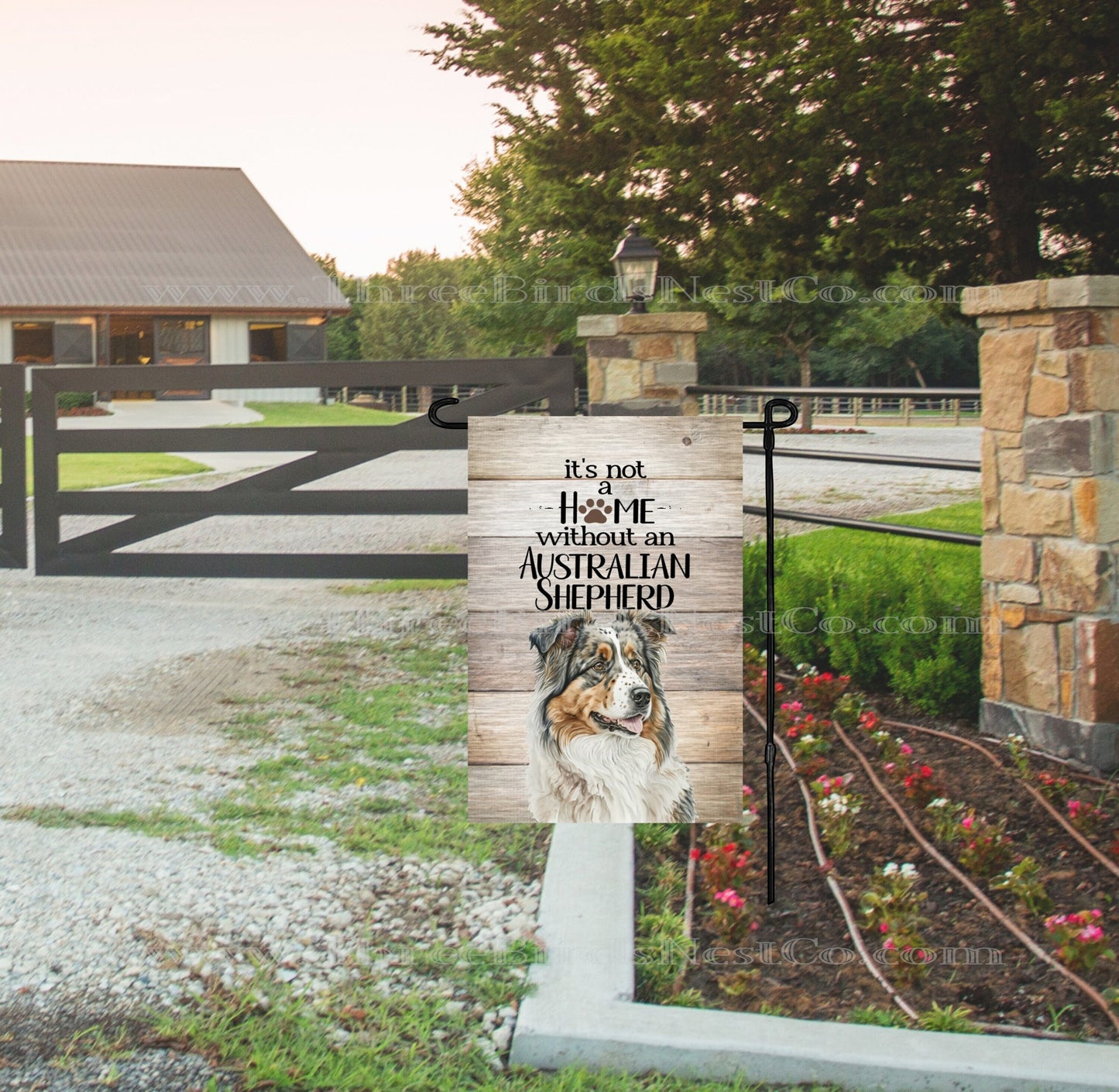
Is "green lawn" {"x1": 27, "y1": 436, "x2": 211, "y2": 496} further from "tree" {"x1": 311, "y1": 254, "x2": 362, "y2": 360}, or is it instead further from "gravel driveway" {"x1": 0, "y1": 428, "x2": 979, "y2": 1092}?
"tree" {"x1": 311, "y1": 254, "x2": 362, "y2": 360}

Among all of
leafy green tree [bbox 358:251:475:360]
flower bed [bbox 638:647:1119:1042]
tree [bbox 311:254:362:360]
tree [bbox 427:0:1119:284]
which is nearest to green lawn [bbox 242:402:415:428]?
leafy green tree [bbox 358:251:475:360]

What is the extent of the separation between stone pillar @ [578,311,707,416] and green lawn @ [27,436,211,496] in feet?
27.6

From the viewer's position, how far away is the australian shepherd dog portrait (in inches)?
119

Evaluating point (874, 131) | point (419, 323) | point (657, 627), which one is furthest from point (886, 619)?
point (419, 323)

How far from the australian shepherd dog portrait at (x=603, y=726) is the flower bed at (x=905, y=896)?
0.32 meters

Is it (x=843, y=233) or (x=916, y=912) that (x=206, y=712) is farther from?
(x=843, y=233)

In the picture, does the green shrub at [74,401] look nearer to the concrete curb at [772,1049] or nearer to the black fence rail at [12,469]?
the black fence rail at [12,469]

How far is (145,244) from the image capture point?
24.0 meters

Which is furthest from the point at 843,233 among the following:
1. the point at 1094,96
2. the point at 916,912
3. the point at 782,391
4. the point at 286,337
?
the point at 286,337

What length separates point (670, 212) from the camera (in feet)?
43.1

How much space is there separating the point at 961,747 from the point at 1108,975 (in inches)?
57.9

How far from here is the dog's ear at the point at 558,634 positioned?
3.04 meters

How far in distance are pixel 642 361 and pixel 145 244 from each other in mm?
20990

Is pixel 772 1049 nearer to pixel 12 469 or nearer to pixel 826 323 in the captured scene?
pixel 12 469
